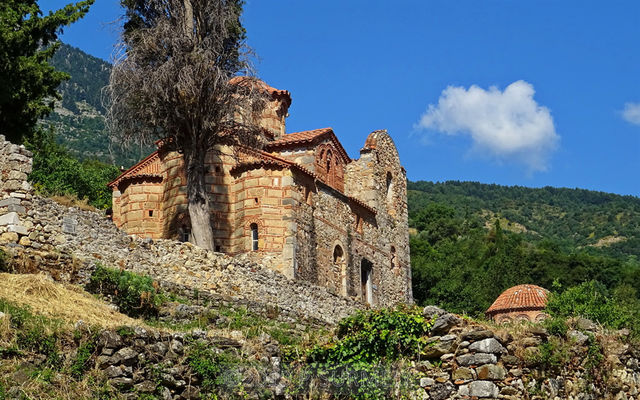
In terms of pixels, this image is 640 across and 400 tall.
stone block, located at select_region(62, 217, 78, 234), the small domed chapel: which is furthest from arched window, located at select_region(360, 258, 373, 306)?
stone block, located at select_region(62, 217, 78, 234)

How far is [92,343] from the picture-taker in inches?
476

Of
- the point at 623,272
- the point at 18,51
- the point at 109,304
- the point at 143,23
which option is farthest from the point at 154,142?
the point at 623,272

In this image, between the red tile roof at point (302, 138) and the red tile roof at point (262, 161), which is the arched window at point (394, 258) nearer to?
the red tile roof at point (302, 138)

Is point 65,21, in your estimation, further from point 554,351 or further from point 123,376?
point 554,351

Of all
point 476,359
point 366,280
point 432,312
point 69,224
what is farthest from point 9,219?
point 366,280

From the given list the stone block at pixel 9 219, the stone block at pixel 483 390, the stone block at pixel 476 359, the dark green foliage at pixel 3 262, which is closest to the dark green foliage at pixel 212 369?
the stone block at pixel 476 359

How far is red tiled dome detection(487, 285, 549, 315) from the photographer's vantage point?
36188mm

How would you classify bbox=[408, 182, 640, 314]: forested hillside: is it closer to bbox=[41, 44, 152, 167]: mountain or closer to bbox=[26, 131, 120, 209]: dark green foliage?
bbox=[26, 131, 120, 209]: dark green foliage

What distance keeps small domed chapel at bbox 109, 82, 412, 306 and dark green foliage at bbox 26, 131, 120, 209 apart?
5080mm

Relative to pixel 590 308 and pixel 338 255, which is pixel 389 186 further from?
pixel 590 308

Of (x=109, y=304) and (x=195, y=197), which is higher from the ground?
(x=195, y=197)

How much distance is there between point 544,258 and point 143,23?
157 feet

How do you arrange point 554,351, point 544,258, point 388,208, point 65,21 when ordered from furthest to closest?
point 544,258, point 388,208, point 65,21, point 554,351

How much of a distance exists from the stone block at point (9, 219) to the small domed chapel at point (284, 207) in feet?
34.9
